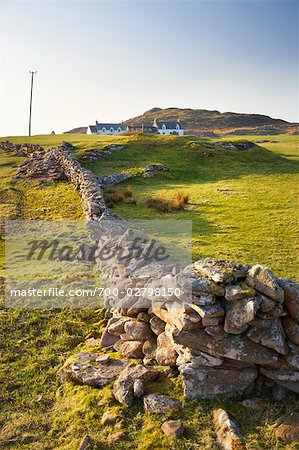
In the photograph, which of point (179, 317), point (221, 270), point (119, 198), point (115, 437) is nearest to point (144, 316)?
point (179, 317)

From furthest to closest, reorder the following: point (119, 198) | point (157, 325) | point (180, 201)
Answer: point (119, 198) < point (180, 201) < point (157, 325)

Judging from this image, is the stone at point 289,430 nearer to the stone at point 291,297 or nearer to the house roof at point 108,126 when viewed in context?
the stone at point 291,297

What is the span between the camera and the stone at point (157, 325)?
704 cm

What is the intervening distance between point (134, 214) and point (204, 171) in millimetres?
12773

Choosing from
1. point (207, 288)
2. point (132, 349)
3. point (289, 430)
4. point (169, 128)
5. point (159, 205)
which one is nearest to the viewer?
point (289, 430)

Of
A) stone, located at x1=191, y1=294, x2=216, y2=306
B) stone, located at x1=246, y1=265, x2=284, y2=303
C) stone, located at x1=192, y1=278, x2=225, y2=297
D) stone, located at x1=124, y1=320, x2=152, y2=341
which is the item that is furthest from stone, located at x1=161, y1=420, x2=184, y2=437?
stone, located at x1=246, y1=265, x2=284, y2=303

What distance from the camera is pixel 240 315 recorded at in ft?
18.9

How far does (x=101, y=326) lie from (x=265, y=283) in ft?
13.7

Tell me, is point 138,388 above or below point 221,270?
below

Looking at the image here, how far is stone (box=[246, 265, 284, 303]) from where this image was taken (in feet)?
18.9

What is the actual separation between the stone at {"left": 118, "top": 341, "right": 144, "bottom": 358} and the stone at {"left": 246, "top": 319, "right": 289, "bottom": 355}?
217 centimetres

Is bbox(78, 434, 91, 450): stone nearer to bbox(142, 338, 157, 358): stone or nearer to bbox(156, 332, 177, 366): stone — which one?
bbox(156, 332, 177, 366): stone

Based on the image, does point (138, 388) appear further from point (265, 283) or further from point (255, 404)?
point (265, 283)

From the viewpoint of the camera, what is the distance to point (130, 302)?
7.54 metres
